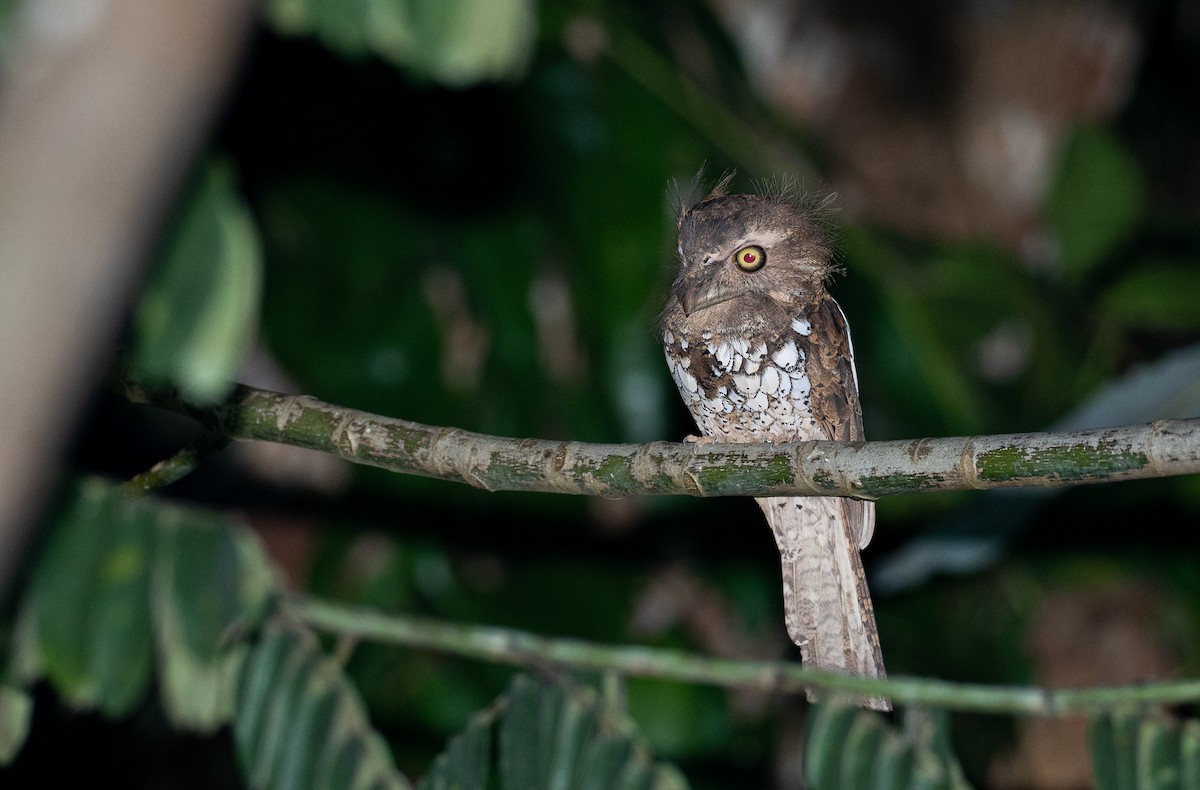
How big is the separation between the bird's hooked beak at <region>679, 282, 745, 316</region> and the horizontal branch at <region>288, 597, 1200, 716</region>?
2.44 feet

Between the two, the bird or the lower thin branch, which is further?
the bird

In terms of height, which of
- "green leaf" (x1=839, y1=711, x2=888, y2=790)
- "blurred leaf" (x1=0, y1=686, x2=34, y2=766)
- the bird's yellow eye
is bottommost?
"blurred leaf" (x1=0, y1=686, x2=34, y2=766)

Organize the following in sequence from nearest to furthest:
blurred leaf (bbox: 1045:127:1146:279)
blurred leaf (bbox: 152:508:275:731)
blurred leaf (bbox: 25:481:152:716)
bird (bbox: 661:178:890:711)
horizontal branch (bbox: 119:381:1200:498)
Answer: horizontal branch (bbox: 119:381:1200:498) < blurred leaf (bbox: 25:481:152:716) < blurred leaf (bbox: 152:508:275:731) < bird (bbox: 661:178:890:711) < blurred leaf (bbox: 1045:127:1146:279)

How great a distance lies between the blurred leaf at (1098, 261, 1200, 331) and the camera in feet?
14.0

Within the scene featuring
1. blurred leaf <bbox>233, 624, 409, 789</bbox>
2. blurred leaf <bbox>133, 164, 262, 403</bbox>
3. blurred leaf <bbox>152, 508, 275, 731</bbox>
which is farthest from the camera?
blurred leaf <bbox>233, 624, 409, 789</bbox>

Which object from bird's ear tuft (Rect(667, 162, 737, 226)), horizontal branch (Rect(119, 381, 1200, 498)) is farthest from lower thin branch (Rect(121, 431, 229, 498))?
bird's ear tuft (Rect(667, 162, 737, 226))

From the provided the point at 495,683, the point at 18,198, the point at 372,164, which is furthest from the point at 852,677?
the point at 372,164

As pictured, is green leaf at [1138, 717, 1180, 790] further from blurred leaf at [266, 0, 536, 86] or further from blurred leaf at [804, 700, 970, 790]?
blurred leaf at [266, 0, 536, 86]

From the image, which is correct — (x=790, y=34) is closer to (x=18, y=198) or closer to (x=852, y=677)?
(x=852, y=677)

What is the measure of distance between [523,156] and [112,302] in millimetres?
3484

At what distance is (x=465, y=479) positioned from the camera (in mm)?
1970

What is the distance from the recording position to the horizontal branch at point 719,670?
211 cm

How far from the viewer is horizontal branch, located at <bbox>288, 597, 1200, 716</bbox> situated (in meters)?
2.11

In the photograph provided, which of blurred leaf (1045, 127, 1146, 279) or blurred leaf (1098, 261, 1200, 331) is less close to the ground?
blurred leaf (1045, 127, 1146, 279)
